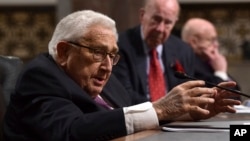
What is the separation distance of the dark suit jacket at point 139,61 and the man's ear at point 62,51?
3.88 feet

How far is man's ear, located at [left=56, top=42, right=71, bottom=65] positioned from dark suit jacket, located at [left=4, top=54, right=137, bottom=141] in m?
0.03

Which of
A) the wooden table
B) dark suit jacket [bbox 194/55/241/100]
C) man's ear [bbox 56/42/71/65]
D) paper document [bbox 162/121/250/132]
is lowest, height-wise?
dark suit jacket [bbox 194/55/241/100]

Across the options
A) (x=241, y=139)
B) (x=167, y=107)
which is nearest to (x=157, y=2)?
(x=167, y=107)

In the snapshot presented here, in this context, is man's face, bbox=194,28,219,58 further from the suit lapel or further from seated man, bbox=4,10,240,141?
seated man, bbox=4,10,240,141

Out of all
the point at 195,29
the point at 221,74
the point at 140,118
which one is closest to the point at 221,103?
the point at 140,118

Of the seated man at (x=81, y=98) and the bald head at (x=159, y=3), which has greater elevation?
the bald head at (x=159, y=3)

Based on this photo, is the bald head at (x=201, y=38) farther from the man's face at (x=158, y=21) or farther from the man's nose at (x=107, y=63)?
the man's nose at (x=107, y=63)

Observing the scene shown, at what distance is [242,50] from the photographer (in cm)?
604

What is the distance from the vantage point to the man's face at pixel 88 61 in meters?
2.39

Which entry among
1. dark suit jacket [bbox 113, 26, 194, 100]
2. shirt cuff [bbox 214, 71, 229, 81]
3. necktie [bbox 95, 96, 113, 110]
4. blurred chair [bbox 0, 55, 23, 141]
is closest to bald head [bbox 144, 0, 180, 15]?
dark suit jacket [bbox 113, 26, 194, 100]

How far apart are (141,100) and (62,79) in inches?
39.6

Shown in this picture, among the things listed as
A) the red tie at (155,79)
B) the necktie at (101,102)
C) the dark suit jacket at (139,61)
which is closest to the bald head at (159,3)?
the dark suit jacket at (139,61)

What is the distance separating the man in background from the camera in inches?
146

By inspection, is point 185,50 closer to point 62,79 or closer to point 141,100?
point 141,100
